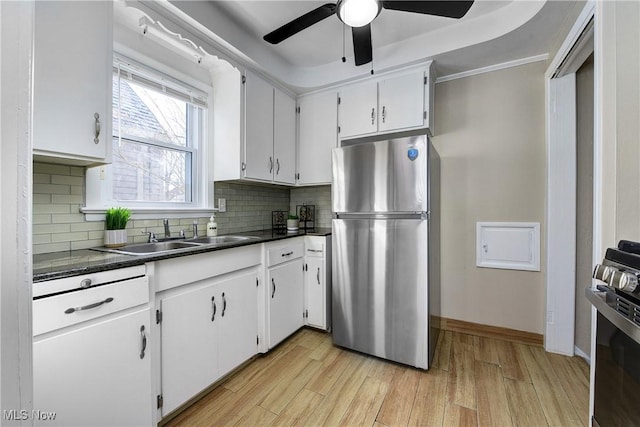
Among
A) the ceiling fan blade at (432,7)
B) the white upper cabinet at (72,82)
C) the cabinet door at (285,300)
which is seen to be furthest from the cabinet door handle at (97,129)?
the ceiling fan blade at (432,7)

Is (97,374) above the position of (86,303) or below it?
below

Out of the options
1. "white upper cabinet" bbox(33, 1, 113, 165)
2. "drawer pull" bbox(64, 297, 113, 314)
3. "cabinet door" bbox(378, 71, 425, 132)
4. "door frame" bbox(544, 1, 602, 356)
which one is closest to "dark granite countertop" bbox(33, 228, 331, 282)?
"drawer pull" bbox(64, 297, 113, 314)

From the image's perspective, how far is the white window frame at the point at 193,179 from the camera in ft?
5.16

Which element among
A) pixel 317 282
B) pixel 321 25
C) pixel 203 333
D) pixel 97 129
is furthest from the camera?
pixel 317 282

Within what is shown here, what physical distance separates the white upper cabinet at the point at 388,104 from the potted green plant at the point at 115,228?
1858 millimetres

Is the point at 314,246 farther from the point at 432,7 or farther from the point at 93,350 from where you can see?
the point at 432,7

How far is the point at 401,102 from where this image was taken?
2270 mm

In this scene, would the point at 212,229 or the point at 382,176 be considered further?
the point at 212,229

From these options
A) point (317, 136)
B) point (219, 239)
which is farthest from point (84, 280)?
point (317, 136)

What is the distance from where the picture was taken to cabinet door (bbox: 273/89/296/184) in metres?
2.55

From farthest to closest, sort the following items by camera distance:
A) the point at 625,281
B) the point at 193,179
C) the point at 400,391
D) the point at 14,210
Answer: the point at 193,179 < the point at 400,391 < the point at 625,281 < the point at 14,210

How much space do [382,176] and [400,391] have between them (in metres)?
1.41

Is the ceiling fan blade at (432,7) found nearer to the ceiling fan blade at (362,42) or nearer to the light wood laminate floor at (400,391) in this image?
the ceiling fan blade at (362,42)

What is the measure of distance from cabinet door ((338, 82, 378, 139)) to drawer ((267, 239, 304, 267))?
1.14 meters
